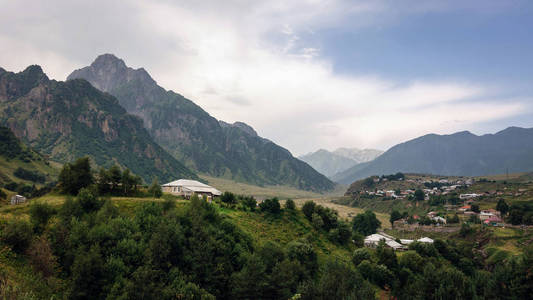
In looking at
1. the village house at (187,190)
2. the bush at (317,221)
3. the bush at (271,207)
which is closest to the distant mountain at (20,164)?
the village house at (187,190)

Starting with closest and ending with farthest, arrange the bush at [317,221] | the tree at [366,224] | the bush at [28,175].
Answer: the bush at [317,221]
the tree at [366,224]
the bush at [28,175]

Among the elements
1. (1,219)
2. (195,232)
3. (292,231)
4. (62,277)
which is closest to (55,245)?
(62,277)

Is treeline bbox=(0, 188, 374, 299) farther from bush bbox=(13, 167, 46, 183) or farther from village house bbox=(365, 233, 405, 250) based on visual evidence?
bush bbox=(13, 167, 46, 183)

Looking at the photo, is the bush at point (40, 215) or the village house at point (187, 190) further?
the village house at point (187, 190)

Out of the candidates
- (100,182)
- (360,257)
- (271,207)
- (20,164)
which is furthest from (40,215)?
(20,164)

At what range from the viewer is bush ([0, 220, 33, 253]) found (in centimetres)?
3566

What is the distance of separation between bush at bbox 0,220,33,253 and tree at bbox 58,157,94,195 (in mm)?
20331

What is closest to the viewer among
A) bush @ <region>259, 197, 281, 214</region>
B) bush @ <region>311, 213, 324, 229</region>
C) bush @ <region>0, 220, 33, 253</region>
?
bush @ <region>0, 220, 33, 253</region>

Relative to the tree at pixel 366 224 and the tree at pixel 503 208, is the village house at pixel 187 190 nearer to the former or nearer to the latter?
the tree at pixel 366 224

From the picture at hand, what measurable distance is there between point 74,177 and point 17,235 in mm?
22175

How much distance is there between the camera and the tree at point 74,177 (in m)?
57.2

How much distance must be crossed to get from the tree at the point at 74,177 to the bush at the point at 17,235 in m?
20.3

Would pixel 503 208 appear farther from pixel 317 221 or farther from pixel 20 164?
pixel 20 164

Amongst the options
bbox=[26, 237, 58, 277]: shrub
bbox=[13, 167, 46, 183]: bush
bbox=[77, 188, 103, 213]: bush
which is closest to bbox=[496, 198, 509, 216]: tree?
bbox=[77, 188, 103, 213]: bush
